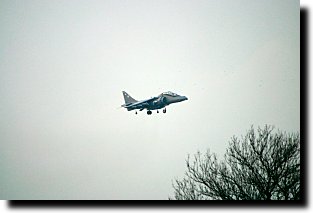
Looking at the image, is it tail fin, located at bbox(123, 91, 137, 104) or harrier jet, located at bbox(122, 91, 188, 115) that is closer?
harrier jet, located at bbox(122, 91, 188, 115)

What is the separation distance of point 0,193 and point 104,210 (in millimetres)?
1764

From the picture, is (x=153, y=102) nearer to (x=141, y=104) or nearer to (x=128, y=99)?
(x=141, y=104)

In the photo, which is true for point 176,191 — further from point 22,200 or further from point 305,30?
point 305,30

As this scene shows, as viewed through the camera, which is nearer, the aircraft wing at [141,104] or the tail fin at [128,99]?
the tail fin at [128,99]

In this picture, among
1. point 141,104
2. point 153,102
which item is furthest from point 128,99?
point 153,102

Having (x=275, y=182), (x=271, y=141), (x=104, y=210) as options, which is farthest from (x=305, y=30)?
(x=104, y=210)

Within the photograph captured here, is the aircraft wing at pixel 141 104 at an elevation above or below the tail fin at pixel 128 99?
below

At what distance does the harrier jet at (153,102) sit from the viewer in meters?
7.05

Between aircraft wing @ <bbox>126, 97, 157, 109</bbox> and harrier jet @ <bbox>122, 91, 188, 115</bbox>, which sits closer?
harrier jet @ <bbox>122, 91, 188, 115</bbox>

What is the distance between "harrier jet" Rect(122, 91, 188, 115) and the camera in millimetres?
7051

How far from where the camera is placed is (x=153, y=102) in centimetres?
727

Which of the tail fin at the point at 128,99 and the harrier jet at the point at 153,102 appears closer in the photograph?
the harrier jet at the point at 153,102

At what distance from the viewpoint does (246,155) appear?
683cm

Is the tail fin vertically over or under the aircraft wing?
over
